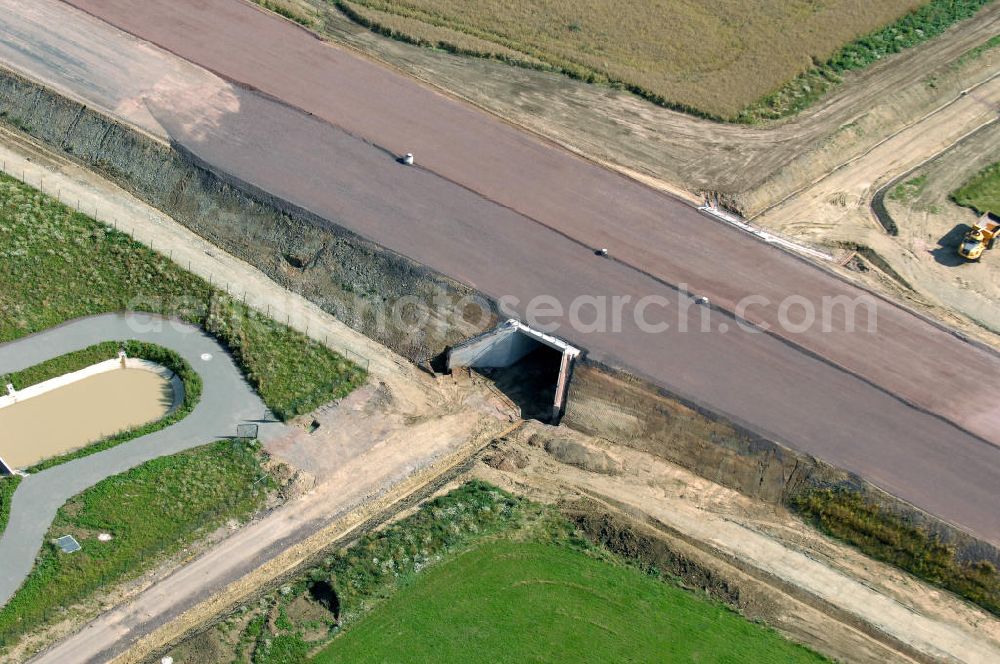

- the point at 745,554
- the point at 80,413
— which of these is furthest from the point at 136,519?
the point at 745,554

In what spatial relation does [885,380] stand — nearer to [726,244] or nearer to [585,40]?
[726,244]

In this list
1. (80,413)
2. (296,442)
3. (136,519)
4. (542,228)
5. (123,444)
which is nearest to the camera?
(136,519)

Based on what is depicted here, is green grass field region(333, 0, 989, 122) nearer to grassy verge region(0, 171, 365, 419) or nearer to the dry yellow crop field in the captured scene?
the dry yellow crop field

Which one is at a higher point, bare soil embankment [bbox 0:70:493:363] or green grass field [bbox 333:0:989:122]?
green grass field [bbox 333:0:989:122]

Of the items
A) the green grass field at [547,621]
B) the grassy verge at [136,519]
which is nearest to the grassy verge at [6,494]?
the grassy verge at [136,519]

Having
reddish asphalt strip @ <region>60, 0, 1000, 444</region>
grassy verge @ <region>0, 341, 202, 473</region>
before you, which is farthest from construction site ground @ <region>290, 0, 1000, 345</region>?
grassy verge @ <region>0, 341, 202, 473</region>

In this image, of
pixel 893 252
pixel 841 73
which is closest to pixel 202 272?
pixel 893 252

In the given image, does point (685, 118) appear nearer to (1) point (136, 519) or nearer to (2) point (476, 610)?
(2) point (476, 610)
